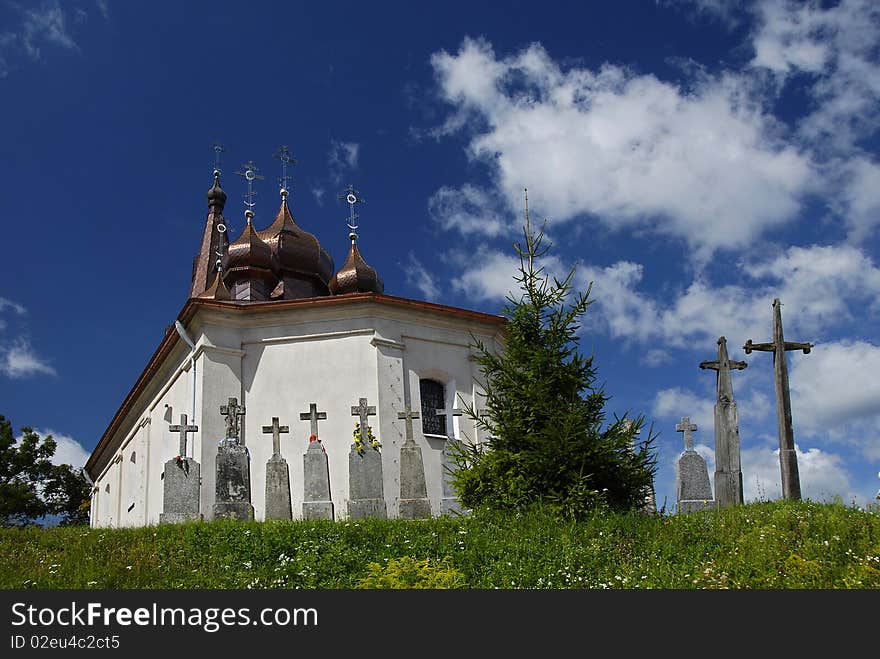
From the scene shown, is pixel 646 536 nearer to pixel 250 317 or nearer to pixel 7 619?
pixel 7 619

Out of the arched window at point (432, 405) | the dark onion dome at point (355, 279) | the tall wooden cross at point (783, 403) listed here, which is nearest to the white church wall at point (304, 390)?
the arched window at point (432, 405)

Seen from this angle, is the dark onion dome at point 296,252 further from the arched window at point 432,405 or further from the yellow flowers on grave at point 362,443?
the yellow flowers on grave at point 362,443

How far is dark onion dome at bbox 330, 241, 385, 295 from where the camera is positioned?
27562mm

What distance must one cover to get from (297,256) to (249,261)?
2260 millimetres

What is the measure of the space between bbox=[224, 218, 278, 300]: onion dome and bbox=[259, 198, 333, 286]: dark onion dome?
121cm

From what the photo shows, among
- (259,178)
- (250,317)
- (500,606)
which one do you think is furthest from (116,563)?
(259,178)

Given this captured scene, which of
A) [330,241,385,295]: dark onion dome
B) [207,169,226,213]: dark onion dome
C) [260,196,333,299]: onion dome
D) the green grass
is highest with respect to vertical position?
[207,169,226,213]: dark onion dome

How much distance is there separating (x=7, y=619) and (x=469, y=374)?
1688 cm

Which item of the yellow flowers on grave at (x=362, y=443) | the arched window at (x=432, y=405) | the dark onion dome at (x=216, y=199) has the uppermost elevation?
the dark onion dome at (x=216, y=199)

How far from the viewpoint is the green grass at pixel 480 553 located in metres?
9.20

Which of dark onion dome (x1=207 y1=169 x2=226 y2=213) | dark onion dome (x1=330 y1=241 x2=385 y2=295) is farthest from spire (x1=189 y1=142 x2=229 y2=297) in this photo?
dark onion dome (x1=330 y1=241 x2=385 y2=295)

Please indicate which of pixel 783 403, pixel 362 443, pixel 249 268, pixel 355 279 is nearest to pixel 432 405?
pixel 355 279

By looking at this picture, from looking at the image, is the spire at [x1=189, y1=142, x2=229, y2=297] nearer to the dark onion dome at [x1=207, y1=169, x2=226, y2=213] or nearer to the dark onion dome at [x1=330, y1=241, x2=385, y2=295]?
the dark onion dome at [x1=207, y1=169, x2=226, y2=213]

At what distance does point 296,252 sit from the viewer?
30.2 meters
